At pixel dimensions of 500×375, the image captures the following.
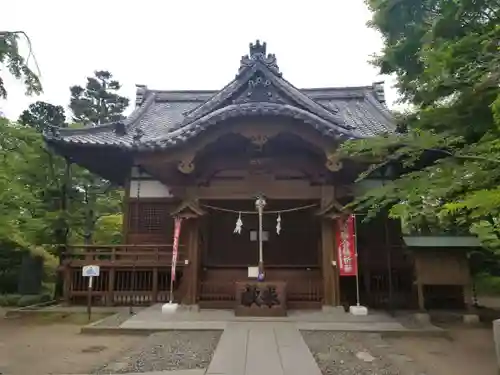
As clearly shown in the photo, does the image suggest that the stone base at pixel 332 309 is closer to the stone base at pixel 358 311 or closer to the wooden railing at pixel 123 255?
the stone base at pixel 358 311

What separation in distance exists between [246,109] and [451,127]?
5757mm

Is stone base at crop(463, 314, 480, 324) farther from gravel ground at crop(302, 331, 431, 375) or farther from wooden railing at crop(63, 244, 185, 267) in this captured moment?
wooden railing at crop(63, 244, 185, 267)

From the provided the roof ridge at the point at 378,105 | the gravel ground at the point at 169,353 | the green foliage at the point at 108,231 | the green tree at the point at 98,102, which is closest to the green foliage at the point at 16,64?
the gravel ground at the point at 169,353

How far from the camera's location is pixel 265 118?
11.5 metres

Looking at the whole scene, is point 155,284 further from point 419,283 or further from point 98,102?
point 98,102

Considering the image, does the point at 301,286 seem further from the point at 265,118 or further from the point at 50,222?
the point at 50,222

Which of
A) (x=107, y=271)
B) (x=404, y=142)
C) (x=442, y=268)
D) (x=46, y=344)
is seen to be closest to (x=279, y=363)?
(x=404, y=142)

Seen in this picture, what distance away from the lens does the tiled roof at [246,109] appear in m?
11.3

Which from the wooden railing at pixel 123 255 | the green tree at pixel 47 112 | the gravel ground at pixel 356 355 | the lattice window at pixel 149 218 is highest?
the green tree at pixel 47 112

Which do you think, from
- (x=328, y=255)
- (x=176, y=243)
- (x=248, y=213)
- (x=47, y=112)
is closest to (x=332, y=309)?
(x=328, y=255)

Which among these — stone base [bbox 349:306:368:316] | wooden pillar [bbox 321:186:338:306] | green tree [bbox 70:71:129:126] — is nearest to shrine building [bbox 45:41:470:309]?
wooden pillar [bbox 321:186:338:306]

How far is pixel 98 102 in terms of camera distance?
3669 cm

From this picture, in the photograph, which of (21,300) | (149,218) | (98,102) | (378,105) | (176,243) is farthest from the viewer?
(98,102)

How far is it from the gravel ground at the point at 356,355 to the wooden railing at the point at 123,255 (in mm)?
5514
